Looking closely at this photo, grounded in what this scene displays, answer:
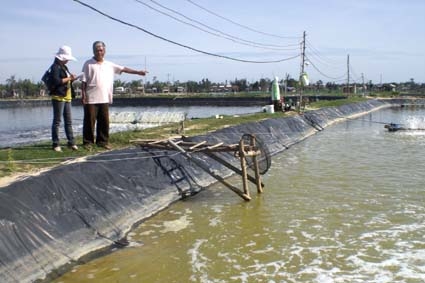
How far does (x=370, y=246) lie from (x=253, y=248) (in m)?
1.87

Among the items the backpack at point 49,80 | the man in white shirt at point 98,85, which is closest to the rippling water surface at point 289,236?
the man in white shirt at point 98,85

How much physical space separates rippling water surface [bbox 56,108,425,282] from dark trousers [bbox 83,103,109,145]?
2.57m

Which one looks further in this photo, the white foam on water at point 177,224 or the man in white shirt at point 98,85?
the man in white shirt at point 98,85

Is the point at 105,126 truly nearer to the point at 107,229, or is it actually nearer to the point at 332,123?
the point at 107,229

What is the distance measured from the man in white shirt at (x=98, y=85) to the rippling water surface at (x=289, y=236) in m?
2.75

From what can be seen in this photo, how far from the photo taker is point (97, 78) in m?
11.0

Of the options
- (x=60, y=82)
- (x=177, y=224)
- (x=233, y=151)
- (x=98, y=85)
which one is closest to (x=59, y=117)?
(x=60, y=82)

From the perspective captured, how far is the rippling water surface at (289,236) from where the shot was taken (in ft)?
22.9

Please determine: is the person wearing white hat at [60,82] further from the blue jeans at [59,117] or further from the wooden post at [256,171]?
the wooden post at [256,171]

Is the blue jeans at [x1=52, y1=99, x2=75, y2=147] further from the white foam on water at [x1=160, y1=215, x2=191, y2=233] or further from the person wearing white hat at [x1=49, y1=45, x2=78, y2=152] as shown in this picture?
the white foam on water at [x1=160, y1=215, x2=191, y2=233]

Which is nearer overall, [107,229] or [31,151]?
[107,229]

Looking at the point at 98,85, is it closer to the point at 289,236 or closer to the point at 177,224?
the point at 177,224

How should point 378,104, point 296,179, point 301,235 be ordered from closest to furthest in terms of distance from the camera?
point 301,235 < point 296,179 < point 378,104

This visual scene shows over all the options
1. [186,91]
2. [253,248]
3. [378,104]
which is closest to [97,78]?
[253,248]
